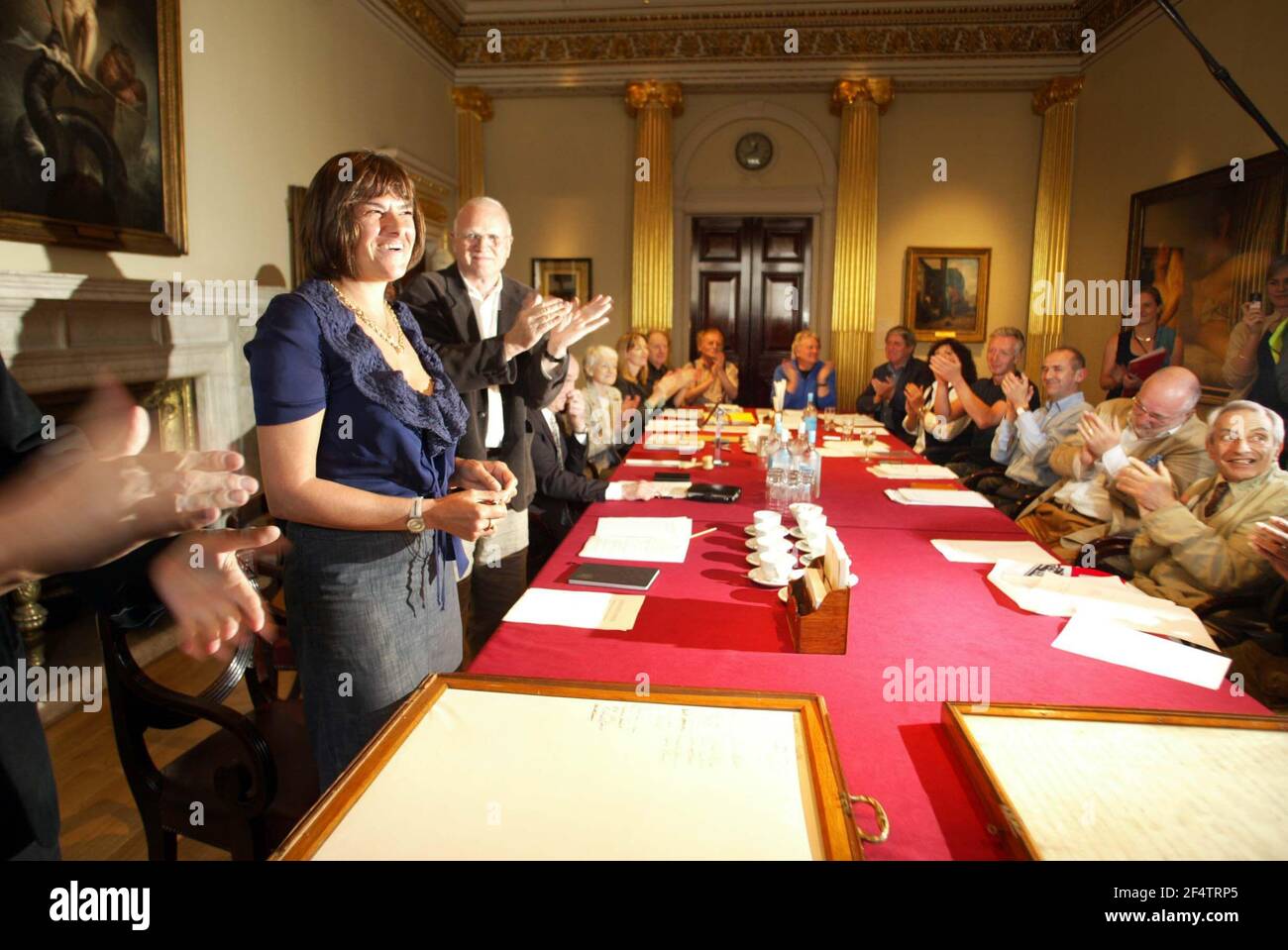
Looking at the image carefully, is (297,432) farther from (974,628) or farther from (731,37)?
(731,37)

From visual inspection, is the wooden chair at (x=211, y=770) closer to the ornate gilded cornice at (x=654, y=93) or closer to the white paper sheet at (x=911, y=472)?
the white paper sheet at (x=911, y=472)

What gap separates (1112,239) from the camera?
7855 mm

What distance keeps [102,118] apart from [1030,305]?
8.70m

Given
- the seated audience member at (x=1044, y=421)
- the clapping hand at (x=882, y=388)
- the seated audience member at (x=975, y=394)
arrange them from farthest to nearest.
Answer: the clapping hand at (x=882, y=388) → the seated audience member at (x=975, y=394) → the seated audience member at (x=1044, y=421)

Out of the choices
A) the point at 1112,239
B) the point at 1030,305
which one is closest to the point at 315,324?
the point at 1112,239

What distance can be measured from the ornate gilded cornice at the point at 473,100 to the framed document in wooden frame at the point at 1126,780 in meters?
9.42

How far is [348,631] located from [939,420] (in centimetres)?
500

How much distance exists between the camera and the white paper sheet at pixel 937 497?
122 inches

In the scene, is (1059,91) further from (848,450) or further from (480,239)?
(480,239)

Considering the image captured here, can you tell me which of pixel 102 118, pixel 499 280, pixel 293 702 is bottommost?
pixel 293 702

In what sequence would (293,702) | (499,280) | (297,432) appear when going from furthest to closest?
1. (499,280)
2. (293,702)
3. (297,432)

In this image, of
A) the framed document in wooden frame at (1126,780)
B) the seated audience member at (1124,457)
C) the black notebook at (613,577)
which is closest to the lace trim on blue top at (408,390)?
the black notebook at (613,577)

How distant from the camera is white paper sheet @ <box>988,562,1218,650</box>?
1741mm

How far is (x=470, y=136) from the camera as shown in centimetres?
916
